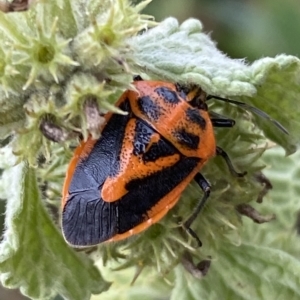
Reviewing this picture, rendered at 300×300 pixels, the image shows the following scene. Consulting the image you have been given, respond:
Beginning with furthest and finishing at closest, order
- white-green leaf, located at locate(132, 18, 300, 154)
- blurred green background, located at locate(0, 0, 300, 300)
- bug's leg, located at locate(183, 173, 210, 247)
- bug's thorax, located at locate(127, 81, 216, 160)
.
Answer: blurred green background, located at locate(0, 0, 300, 300)
bug's leg, located at locate(183, 173, 210, 247)
bug's thorax, located at locate(127, 81, 216, 160)
white-green leaf, located at locate(132, 18, 300, 154)

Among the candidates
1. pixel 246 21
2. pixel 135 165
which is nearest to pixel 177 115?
pixel 135 165

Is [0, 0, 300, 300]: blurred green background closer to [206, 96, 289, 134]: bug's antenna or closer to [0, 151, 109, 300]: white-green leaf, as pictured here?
[206, 96, 289, 134]: bug's antenna

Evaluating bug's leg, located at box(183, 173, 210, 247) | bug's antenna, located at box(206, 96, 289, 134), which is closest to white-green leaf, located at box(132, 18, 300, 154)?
bug's antenna, located at box(206, 96, 289, 134)

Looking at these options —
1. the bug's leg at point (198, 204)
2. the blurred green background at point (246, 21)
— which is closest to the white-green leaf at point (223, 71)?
the bug's leg at point (198, 204)

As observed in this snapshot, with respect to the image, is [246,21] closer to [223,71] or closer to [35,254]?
[223,71]

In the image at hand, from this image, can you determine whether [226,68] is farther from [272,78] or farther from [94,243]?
[94,243]

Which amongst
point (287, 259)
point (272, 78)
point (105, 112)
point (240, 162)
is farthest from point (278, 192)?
point (105, 112)

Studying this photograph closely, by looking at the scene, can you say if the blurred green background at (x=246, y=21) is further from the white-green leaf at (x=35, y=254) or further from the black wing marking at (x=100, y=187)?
the black wing marking at (x=100, y=187)

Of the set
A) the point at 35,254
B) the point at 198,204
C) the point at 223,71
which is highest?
the point at 223,71
